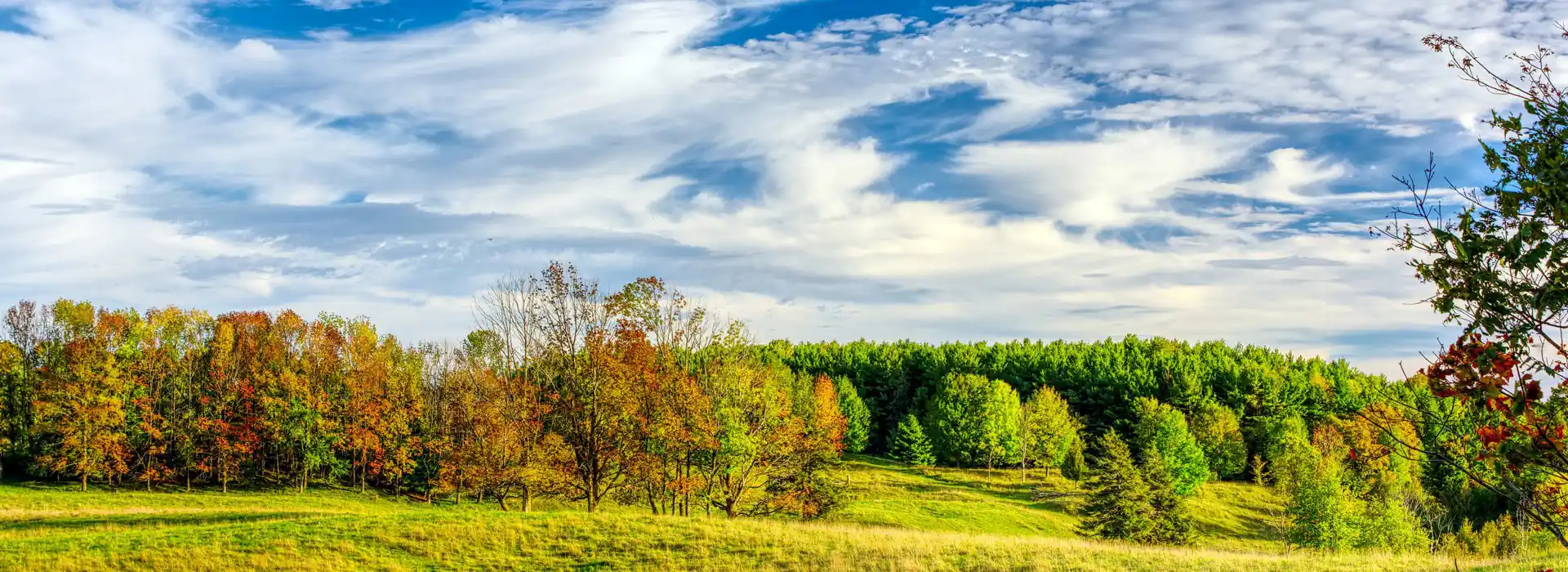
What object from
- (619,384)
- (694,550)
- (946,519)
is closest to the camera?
(694,550)

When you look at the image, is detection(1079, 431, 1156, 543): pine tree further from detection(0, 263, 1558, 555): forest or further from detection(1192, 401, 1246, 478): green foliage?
detection(1192, 401, 1246, 478): green foliage

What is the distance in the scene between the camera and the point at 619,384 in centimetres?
3700

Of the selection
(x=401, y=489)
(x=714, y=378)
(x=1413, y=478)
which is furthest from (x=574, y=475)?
(x=1413, y=478)

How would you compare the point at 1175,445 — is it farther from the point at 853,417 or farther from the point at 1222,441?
the point at 853,417

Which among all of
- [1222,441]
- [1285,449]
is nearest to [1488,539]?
[1285,449]

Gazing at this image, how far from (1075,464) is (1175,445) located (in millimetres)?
8570

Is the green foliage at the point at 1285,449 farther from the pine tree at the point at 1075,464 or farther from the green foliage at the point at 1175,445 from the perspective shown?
the pine tree at the point at 1075,464

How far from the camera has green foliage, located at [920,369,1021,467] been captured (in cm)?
8331

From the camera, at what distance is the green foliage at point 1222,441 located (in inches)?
3194

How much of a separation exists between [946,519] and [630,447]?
24510 millimetres

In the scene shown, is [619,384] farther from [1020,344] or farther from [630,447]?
[1020,344]

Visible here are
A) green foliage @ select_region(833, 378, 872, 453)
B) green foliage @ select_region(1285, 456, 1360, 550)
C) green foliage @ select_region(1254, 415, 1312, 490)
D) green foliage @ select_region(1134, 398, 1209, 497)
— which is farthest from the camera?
green foliage @ select_region(833, 378, 872, 453)

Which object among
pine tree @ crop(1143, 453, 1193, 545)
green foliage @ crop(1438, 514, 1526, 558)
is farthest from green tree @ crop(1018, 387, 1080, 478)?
green foliage @ crop(1438, 514, 1526, 558)

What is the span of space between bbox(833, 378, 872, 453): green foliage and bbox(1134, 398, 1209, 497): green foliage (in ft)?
92.0
